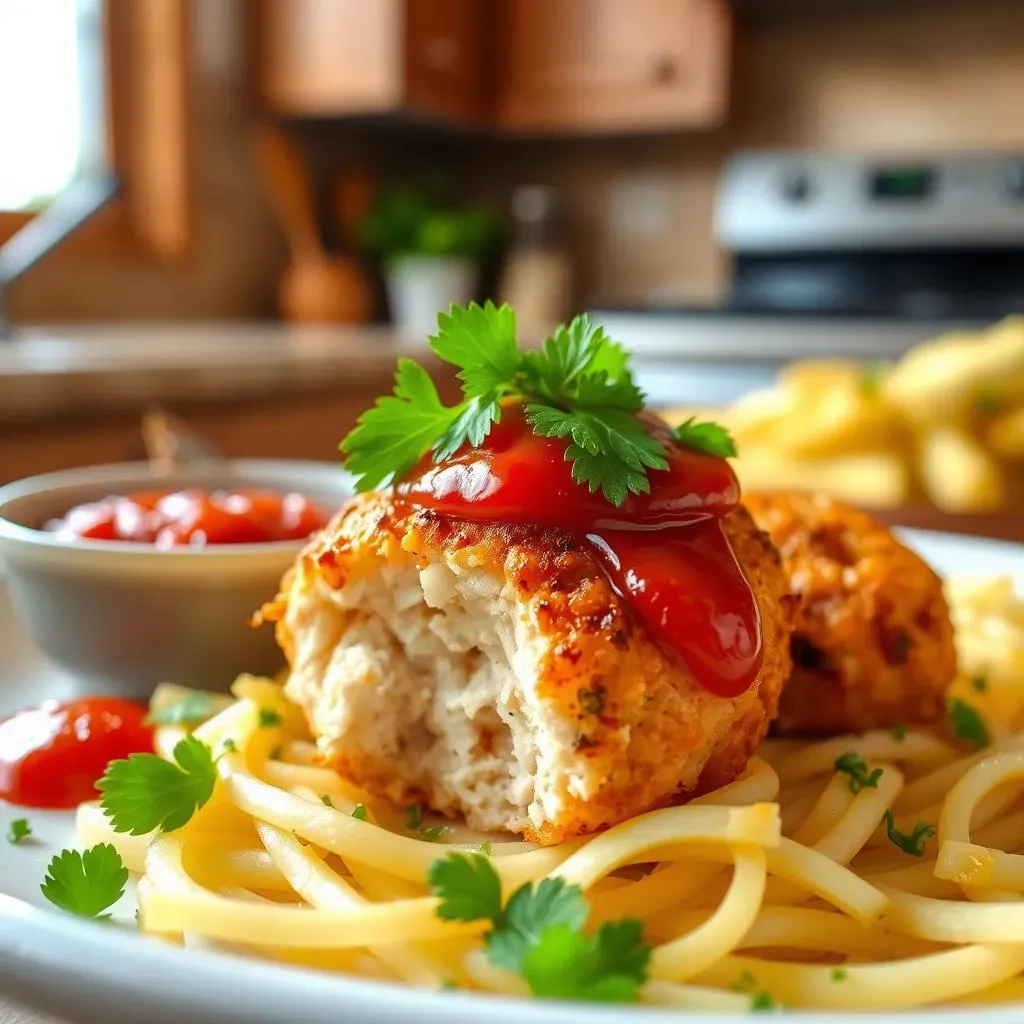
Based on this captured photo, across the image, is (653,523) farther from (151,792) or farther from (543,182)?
(543,182)

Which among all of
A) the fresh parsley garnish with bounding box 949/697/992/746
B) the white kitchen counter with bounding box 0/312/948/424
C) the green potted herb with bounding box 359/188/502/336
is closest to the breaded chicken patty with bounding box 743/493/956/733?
the fresh parsley garnish with bounding box 949/697/992/746

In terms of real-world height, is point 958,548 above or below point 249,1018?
below

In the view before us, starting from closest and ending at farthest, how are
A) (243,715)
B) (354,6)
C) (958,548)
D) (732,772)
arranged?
1. (732,772)
2. (243,715)
3. (958,548)
4. (354,6)

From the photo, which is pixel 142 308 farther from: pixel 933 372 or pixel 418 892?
pixel 418 892

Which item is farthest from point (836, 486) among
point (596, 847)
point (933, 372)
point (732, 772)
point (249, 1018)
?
point (249, 1018)

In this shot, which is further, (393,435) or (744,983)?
(393,435)

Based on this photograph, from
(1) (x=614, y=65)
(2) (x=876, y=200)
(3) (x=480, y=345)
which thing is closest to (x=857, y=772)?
(3) (x=480, y=345)
